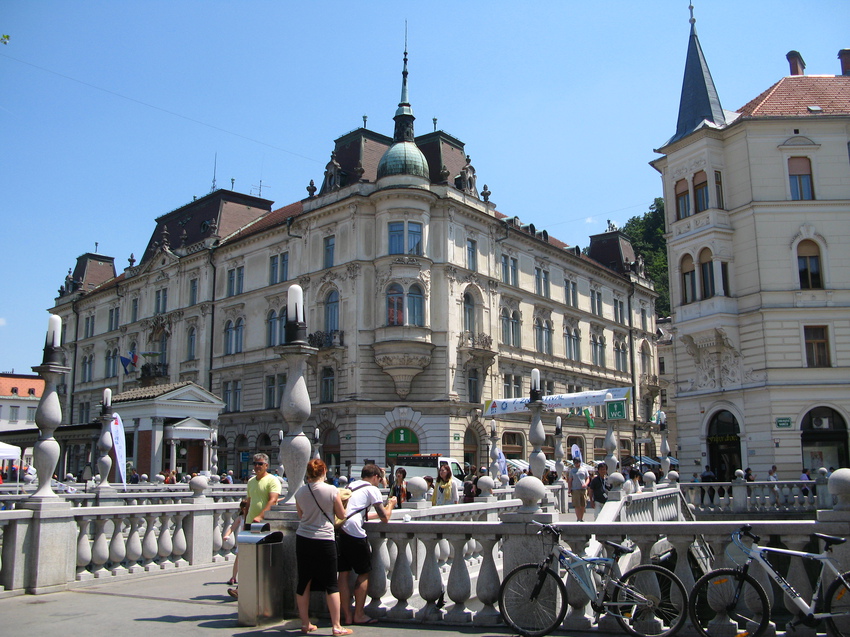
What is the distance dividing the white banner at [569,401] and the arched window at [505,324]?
20.5ft

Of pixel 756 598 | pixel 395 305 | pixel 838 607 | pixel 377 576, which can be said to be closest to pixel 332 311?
pixel 395 305

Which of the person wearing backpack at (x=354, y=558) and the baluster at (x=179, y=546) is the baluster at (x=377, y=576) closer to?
the person wearing backpack at (x=354, y=558)

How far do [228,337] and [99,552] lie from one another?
39346mm

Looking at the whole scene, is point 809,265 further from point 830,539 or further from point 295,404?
point 295,404

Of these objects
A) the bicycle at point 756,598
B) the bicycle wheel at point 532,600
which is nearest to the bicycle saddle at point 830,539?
the bicycle at point 756,598

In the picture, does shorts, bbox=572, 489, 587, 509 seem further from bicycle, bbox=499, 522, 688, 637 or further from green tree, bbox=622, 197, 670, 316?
green tree, bbox=622, 197, 670, 316

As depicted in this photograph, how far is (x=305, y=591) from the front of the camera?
7.73m

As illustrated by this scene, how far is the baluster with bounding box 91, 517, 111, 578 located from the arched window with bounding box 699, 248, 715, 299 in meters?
26.6

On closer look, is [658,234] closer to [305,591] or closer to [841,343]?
[841,343]

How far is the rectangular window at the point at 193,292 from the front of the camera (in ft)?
172

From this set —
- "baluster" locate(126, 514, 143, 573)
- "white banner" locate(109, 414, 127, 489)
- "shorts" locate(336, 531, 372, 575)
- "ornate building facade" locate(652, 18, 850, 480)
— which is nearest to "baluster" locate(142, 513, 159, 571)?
"baluster" locate(126, 514, 143, 573)

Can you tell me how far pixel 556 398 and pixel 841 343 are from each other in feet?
37.5

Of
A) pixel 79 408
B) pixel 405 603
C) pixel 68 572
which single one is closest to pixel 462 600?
pixel 405 603

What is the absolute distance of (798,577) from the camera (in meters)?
6.89
